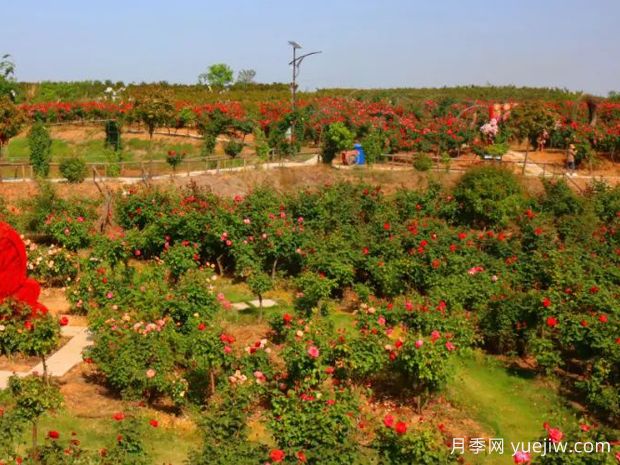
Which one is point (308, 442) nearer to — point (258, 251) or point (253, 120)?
point (258, 251)

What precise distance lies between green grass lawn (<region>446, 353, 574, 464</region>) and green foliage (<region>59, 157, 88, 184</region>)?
1354 cm

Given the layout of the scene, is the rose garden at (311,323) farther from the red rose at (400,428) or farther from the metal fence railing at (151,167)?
the metal fence railing at (151,167)

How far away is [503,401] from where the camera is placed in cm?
948

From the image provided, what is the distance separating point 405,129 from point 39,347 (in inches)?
940

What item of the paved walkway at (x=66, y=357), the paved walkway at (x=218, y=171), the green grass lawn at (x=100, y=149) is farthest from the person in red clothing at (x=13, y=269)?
the green grass lawn at (x=100, y=149)

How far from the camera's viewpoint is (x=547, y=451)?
18.6 feet

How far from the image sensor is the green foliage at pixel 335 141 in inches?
929

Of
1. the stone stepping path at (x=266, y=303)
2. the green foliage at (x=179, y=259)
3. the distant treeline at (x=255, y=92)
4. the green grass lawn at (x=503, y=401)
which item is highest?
the distant treeline at (x=255, y=92)

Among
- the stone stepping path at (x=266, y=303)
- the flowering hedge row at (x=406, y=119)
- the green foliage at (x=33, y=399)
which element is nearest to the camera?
the green foliage at (x=33, y=399)

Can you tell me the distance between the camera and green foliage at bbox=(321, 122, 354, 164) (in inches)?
929

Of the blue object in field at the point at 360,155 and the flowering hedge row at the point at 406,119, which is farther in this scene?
the flowering hedge row at the point at 406,119

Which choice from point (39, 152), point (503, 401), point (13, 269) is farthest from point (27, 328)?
point (39, 152)

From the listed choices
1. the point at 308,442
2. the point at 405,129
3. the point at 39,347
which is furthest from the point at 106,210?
the point at 405,129

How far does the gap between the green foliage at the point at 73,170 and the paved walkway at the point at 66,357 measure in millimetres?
9001
